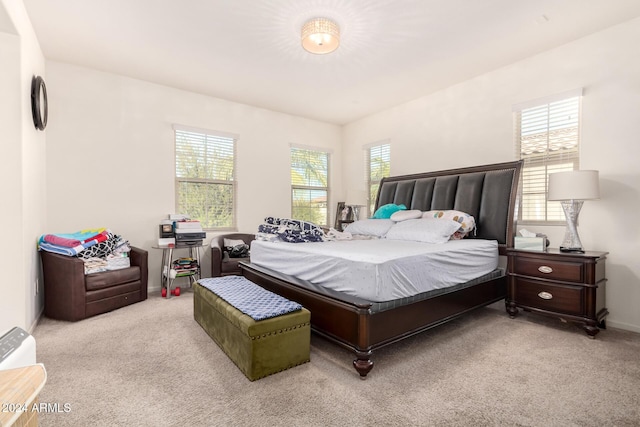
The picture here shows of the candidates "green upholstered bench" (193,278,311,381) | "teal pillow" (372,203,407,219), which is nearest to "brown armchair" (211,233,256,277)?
"green upholstered bench" (193,278,311,381)

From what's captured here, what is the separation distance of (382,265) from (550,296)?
1930 millimetres

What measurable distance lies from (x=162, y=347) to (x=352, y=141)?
4.68 metres

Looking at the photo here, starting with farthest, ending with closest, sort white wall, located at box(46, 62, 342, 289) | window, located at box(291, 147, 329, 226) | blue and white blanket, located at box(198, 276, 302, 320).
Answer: window, located at box(291, 147, 329, 226) < white wall, located at box(46, 62, 342, 289) < blue and white blanket, located at box(198, 276, 302, 320)

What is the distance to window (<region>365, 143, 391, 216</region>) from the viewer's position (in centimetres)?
533

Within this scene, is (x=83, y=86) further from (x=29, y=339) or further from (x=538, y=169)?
(x=538, y=169)

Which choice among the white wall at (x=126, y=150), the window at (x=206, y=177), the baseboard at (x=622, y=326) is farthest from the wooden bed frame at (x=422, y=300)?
the white wall at (x=126, y=150)

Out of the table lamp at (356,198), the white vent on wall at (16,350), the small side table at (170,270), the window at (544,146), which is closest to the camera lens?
the white vent on wall at (16,350)

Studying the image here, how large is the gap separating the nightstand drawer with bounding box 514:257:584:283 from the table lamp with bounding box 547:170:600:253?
0.56 ft

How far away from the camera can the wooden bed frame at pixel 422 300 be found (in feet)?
6.65

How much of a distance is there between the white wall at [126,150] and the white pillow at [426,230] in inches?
103

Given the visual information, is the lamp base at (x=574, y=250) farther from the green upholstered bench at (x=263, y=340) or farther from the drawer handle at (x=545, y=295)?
the green upholstered bench at (x=263, y=340)

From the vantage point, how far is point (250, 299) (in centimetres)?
233

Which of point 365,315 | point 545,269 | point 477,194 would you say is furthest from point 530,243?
point 365,315

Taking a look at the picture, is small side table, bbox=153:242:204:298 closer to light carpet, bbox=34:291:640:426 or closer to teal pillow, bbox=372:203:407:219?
light carpet, bbox=34:291:640:426
